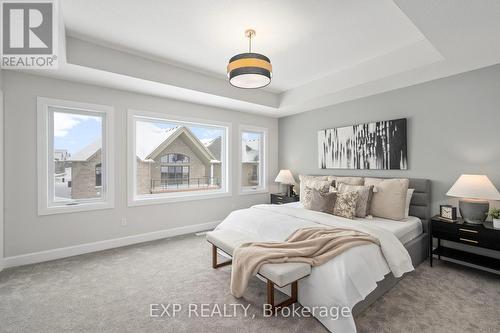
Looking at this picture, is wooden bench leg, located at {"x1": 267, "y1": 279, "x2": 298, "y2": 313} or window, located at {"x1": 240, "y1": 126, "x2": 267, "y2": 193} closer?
wooden bench leg, located at {"x1": 267, "y1": 279, "x2": 298, "y2": 313}

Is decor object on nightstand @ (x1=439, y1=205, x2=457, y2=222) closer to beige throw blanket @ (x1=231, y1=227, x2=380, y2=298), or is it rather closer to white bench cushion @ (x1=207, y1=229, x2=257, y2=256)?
beige throw blanket @ (x1=231, y1=227, x2=380, y2=298)

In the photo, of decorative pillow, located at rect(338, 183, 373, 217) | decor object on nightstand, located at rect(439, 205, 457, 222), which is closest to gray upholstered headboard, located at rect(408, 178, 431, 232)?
decor object on nightstand, located at rect(439, 205, 457, 222)

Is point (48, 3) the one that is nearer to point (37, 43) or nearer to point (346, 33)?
point (37, 43)

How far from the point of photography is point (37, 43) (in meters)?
2.53

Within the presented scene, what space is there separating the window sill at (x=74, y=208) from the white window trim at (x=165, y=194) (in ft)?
1.14

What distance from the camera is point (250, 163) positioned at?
553 centimetres

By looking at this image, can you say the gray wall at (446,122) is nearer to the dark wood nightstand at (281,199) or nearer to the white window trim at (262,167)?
the dark wood nightstand at (281,199)

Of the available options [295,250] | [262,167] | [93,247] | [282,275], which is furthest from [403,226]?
[93,247]

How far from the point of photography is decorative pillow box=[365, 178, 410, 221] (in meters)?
3.15

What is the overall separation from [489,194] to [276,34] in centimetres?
295

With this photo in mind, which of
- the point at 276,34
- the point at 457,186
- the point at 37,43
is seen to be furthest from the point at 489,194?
the point at 37,43

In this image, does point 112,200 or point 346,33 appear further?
point 112,200

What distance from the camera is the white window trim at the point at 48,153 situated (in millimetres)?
3096

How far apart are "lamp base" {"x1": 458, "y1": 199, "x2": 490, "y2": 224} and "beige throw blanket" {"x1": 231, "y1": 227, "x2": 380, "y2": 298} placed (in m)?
1.49
